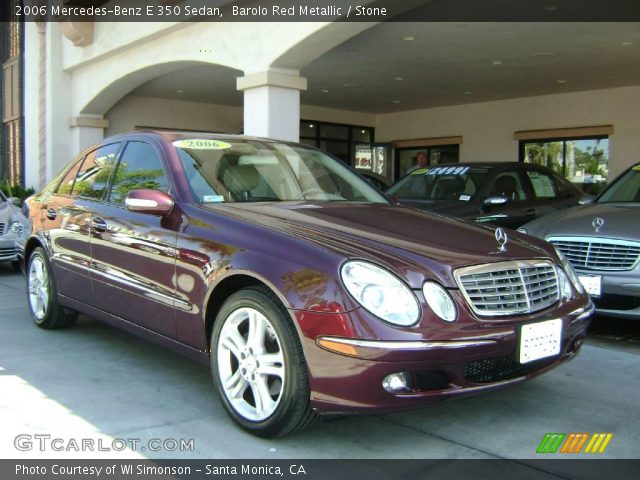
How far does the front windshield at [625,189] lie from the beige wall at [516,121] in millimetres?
8005

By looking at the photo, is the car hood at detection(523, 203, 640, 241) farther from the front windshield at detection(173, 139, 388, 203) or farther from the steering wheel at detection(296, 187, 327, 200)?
the steering wheel at detection(296, 187, 327, 200)

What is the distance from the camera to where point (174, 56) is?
10.7 m

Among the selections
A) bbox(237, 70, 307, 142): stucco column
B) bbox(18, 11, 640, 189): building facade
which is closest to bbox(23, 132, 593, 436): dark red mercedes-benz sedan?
bbox(18, 11, 640, 189): building facade

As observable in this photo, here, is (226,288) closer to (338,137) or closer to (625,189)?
(625,189)

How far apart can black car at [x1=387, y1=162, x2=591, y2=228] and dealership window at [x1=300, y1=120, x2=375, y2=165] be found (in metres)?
10.3

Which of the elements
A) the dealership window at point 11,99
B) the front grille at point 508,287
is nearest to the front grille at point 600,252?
the front grille at point 508,287

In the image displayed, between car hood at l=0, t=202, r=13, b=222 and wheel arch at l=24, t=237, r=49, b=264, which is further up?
→ car hood at l=0, t=202, r=13, b=222

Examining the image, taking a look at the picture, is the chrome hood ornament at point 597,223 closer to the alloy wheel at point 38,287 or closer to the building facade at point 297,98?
the building facade at point 297,98

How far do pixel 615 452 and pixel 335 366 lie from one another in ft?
4.60

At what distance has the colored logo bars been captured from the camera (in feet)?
10.1

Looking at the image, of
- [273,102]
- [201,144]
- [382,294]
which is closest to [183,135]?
[201,144]

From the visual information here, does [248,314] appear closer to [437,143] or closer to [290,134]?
[290,134]

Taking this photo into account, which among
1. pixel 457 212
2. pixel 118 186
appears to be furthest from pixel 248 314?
pixel 457 212

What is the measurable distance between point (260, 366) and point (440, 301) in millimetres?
890
